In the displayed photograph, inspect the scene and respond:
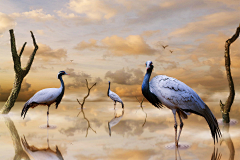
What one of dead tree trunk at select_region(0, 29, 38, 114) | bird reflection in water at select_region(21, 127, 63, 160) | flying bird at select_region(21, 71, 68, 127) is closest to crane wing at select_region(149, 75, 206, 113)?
bird reflection in water at select_region(21, 127, 63, 160)

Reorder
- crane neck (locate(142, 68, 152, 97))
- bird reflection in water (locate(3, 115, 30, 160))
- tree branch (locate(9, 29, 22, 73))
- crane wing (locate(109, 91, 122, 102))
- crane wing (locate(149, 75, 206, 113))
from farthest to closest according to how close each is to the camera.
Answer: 1. crane wing (locate(109, 91, 122, 102))
2. tree branch (locate(9, 29, 22, 73))
3. crane neck (locate(142, 68, 152, 97))
4. crane wing (locate(149, 75, 206, 113))
5. bird reflection in water (locate(3, 115, 30, 160))

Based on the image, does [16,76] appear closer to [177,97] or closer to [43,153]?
Result: [43,153]

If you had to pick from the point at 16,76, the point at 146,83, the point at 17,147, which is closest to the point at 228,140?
the point at 146,83

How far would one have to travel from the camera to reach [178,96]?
5.05m

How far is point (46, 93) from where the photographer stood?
819 centimetres

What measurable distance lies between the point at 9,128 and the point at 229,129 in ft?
29.0

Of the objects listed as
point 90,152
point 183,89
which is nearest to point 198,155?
point 183,89

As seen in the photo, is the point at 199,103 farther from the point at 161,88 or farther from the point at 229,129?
the point at 229,129

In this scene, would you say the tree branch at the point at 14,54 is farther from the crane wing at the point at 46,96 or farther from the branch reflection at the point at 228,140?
the branch reflection at the point at 228,140

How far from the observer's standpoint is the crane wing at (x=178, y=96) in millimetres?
5066

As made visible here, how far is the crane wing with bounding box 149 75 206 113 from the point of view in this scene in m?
5.07

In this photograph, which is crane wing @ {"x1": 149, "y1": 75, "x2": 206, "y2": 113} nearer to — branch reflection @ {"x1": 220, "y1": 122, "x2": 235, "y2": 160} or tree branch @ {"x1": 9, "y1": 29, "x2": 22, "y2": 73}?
branch reflection @ {"x1": 220, "y1": 122, "x2": 235, "y2": 160}

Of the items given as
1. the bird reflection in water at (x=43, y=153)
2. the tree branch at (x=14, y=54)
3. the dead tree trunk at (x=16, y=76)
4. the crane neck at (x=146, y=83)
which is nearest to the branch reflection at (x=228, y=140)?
the crane neck at (x=146, y=83)

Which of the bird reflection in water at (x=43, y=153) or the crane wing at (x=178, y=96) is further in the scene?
the crane wing at (x=178, y=96)
